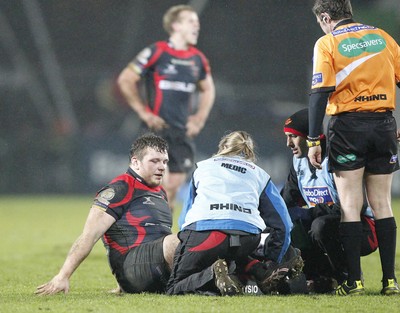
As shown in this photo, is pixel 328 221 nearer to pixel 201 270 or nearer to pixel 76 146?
pixel 201 270

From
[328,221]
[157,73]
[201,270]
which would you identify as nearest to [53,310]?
[201,270]

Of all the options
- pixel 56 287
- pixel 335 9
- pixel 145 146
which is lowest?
pixel 56 287

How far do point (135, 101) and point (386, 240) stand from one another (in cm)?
493

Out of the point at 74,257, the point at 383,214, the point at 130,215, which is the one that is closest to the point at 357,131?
the point at 383,214

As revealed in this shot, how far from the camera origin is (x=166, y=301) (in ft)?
16.3

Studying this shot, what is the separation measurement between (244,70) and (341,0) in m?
11.7

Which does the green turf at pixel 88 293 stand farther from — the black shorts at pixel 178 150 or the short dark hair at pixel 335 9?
the short dark hair at pixel 335 9

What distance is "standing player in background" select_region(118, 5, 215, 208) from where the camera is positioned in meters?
10.0

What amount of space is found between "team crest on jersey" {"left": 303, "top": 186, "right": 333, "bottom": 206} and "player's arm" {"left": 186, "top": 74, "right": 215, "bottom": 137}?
4.09 m

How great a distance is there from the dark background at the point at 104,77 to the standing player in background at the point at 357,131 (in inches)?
423

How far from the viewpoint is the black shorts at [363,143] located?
5.43 metres

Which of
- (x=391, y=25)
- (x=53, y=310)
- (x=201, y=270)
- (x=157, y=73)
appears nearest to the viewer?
(x=53, y=310)

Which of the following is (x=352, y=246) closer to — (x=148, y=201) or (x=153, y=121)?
(x=148, y=201)

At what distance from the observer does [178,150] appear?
10055mm
